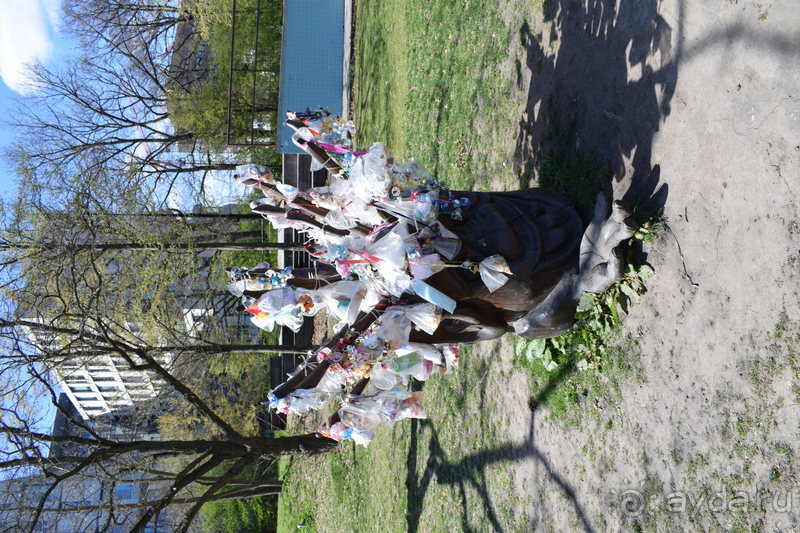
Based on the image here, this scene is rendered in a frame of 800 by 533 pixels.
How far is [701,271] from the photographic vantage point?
4043mm

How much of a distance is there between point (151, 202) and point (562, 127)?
10417 mm

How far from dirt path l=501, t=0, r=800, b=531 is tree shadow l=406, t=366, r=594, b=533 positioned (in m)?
0.24

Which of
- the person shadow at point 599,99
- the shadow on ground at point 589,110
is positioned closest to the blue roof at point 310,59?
the shadow on ground at point 589,110

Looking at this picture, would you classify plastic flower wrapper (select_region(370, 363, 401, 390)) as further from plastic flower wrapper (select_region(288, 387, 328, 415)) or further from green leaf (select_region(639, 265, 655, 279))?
green leaf (select_region(639, 265, 655, 279))

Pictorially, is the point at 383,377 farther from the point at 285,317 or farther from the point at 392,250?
the point at 392,250

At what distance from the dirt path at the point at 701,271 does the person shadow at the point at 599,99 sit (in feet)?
0.07

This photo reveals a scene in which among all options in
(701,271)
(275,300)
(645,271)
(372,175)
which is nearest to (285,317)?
(275,300)

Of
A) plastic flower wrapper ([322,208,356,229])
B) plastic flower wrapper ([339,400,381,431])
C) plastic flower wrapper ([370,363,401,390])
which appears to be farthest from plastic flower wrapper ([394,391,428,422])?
plastic flower wrapper ([322,208,356,229])

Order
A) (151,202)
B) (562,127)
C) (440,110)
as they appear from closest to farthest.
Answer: (562,127), (440,110), (151,202)

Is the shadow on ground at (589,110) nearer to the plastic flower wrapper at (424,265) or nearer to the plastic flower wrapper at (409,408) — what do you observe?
the plastic flower wrapper at (409,408)

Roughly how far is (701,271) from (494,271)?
5.31 feet

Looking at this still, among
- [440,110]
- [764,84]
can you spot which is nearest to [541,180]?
[764,84]

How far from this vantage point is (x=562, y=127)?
6086 mm

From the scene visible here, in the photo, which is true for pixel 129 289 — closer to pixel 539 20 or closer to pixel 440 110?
pixel 440 110
